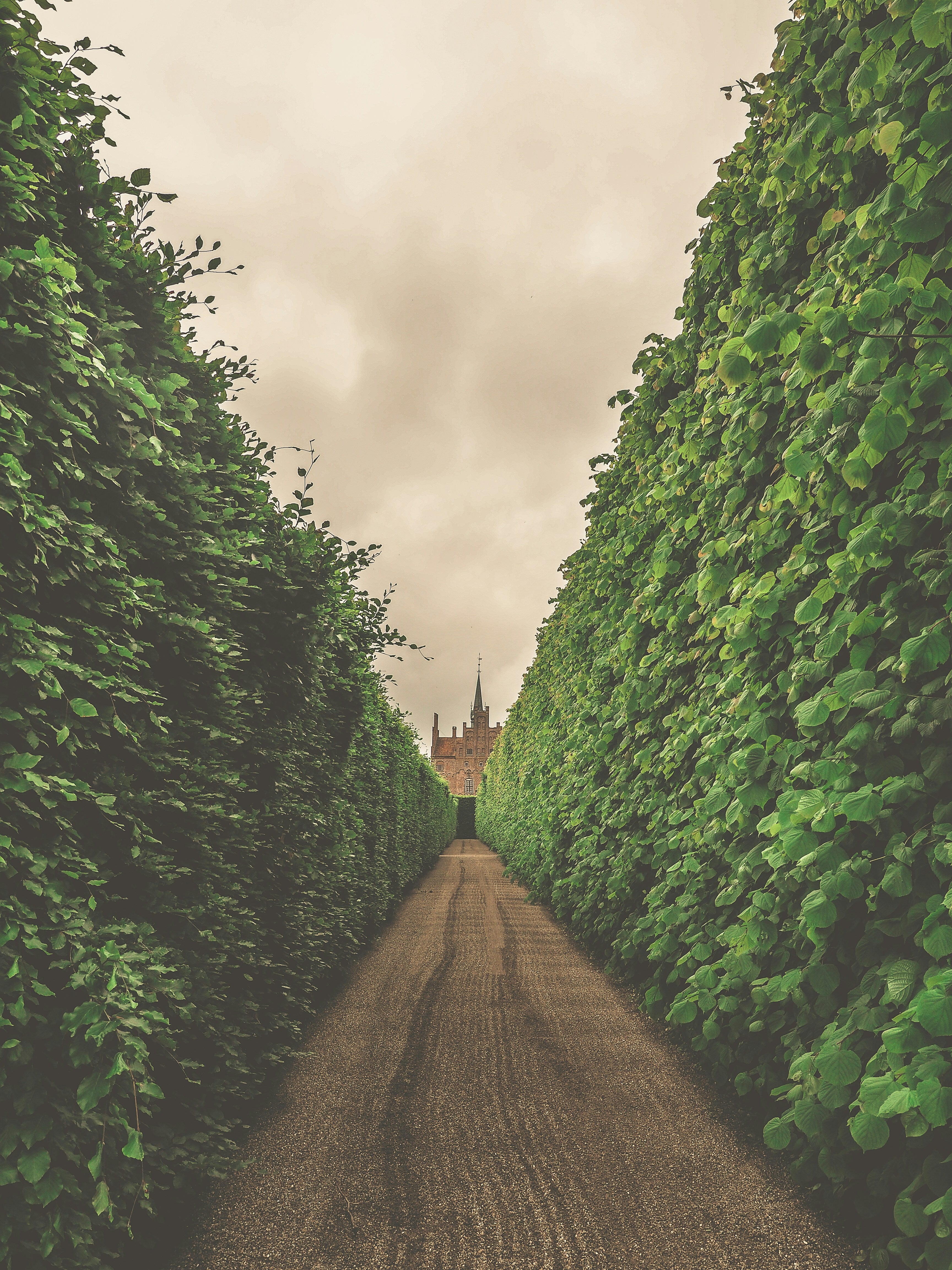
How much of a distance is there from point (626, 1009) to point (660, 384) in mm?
4643

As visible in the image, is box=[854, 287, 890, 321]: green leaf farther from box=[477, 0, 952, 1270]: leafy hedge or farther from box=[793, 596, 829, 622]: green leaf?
box=[793, 596, 829, 622]: green leaf

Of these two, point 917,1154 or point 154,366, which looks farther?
point 154,366

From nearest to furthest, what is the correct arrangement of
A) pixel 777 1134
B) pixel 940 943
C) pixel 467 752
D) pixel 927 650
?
pixel 940 943 < pixel 927 650 < pixel 777 1134 < pixel 467 752

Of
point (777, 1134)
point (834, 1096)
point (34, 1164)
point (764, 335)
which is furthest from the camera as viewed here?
point (764, 335)

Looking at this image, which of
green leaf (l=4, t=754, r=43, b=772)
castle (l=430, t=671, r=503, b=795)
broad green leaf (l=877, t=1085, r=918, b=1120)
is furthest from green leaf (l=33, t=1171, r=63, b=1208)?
castle (l=430, t=671, r=503, b=795)

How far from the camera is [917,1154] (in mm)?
1921

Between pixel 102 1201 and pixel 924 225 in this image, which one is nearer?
pixel 102 1201

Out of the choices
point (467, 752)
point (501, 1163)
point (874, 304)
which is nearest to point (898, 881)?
point (874, 304)

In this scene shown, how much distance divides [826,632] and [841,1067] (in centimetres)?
141

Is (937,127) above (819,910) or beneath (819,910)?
above

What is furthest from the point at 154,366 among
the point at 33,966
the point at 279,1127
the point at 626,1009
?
the point at 626,1009

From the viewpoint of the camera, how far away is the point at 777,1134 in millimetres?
2223

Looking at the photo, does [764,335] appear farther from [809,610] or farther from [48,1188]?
[48,1188]

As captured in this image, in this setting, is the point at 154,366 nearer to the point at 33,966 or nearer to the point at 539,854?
the point at 33,966
